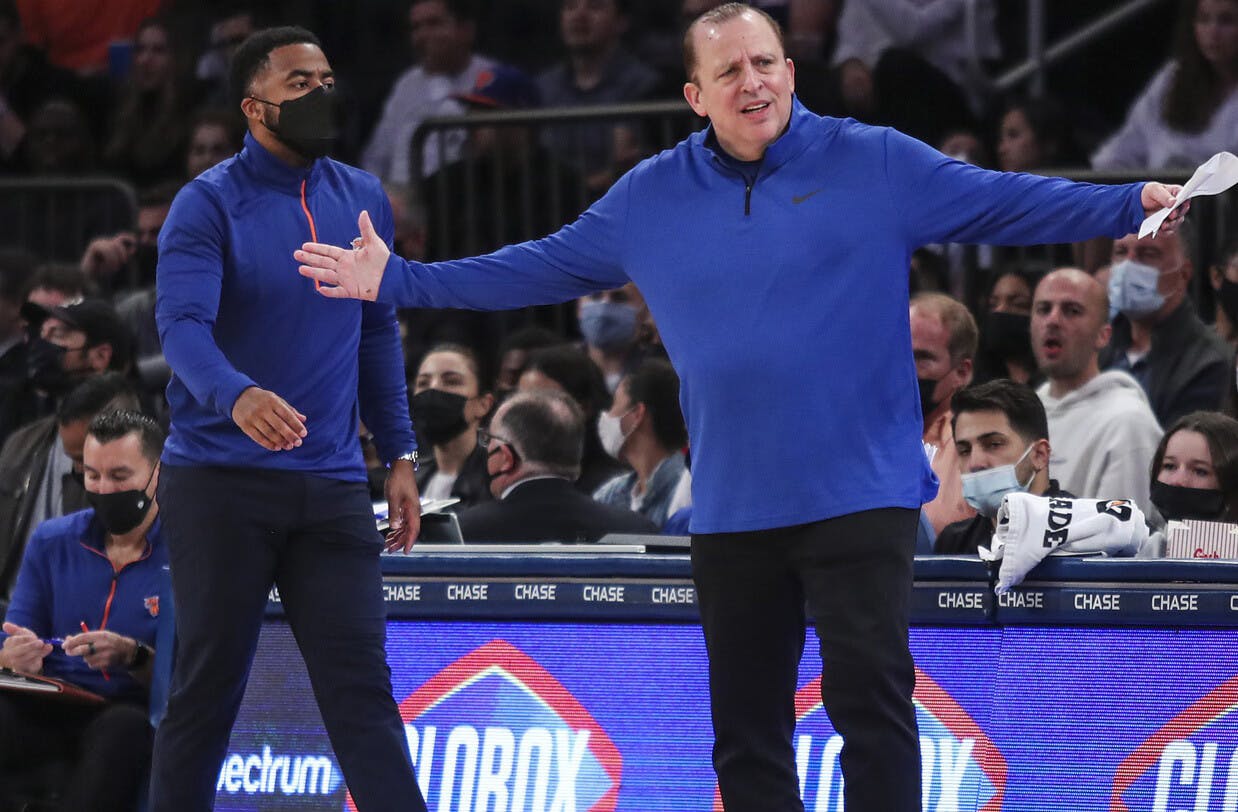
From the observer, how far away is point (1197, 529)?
16.5 feet

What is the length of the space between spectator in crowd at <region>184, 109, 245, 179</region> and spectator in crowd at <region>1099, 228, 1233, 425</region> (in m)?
4.45

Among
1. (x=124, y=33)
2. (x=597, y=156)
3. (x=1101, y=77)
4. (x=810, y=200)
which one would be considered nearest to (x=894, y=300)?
(x=810, y=200)

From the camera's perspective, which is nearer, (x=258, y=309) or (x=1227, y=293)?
(x=258, y=309)

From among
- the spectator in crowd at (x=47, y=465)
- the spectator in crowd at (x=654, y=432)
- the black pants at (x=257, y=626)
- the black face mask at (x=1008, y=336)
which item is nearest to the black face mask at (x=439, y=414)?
the spectator in crowd at (x=654, y=432)

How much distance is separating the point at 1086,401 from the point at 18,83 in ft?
23.9

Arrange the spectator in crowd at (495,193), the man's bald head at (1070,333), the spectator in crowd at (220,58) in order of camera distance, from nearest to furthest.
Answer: the man's bald head at (1070,333) → the spectator in crowd at (495,193) → the spectator in crowd at (220,58)

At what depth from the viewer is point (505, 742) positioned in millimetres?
4973

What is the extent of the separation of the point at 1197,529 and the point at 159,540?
3.09 metres

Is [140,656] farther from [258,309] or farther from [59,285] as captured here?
[59,285]

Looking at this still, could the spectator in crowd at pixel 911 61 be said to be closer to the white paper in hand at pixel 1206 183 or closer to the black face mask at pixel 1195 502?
the black face mask at pixel 1195 502

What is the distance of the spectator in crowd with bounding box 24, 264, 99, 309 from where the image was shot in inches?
358

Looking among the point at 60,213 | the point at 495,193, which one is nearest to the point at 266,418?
the point at 495,193

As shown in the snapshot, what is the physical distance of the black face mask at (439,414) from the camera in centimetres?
762

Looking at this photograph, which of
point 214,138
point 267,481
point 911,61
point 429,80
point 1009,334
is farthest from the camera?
point 429,80
